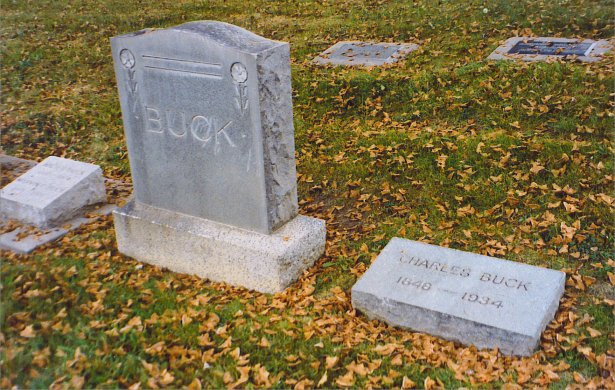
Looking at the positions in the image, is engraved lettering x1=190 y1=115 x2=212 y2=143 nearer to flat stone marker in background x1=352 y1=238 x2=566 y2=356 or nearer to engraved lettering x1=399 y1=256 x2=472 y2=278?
flat stone marker in background x1=352 y1=238 x2=566 y2=356

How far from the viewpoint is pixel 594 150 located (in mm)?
6207

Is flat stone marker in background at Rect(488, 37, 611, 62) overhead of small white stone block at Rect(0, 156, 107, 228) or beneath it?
overhead

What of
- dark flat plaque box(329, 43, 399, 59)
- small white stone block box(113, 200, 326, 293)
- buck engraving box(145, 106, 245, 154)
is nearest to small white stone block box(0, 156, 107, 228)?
small white stone block box(113, 200, 326, 293)

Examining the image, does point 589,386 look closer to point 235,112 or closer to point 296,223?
point 296,223

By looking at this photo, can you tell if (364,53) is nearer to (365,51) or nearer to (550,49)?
(365,51)

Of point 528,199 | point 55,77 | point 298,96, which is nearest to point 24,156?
point 55,77

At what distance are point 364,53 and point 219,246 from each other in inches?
203

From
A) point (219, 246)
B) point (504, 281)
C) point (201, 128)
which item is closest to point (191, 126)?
point (201, 128)

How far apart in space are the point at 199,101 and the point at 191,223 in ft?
3.31

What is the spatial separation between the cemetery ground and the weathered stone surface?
0.69 metres

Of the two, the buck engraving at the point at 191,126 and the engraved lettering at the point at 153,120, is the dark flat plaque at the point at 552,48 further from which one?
the engraved lettering at the point at 153,120

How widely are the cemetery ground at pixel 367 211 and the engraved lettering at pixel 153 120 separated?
1160 millimetres

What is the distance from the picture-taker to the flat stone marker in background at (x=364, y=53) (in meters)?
8.81

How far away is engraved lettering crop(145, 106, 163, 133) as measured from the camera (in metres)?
4.91
